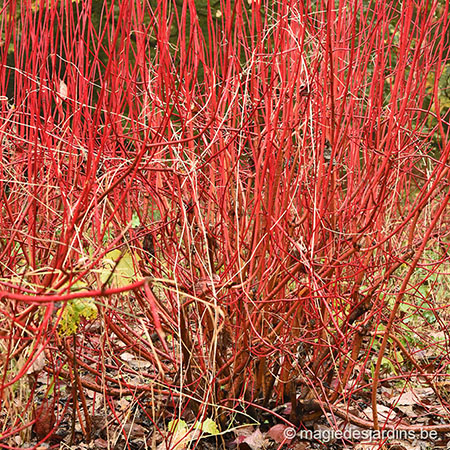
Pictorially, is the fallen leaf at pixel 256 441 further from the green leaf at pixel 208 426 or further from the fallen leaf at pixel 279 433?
the green leaf at pixel 208 426

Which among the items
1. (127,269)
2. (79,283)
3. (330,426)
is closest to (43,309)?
(79,283)

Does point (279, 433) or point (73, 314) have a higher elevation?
point (73, 314)

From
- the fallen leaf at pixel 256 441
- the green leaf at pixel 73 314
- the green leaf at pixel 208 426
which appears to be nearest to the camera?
the green leaf at pixel 73 314

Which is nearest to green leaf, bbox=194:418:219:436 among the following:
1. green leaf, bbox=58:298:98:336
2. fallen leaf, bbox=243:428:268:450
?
fallen leaf, bbox=243:428:268:450

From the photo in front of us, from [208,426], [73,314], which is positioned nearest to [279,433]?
[208,426]

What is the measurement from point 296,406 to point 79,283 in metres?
0.84

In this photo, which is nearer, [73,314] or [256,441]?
[73,314]

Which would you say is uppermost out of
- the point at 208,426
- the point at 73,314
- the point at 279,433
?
the point at 73,314

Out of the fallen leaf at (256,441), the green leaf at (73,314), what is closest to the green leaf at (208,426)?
the fallen leaf at (256,441)

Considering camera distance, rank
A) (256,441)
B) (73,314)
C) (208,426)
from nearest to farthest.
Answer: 1. (73,314)
2. (208,426)
3. (256,441)

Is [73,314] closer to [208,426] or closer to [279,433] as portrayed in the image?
[208,426]

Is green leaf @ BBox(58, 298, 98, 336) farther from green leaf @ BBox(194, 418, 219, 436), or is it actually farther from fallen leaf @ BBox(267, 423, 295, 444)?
fallen leaf @ BBox(267, 423, 295, 444)

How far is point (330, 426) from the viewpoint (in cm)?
168

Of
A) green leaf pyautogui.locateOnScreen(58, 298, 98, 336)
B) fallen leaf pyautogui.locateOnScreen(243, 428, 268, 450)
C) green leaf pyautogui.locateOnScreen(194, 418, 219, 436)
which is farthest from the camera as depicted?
fallen leaf pyautogui.locateOnScreen(243, 428, 268, 450)
